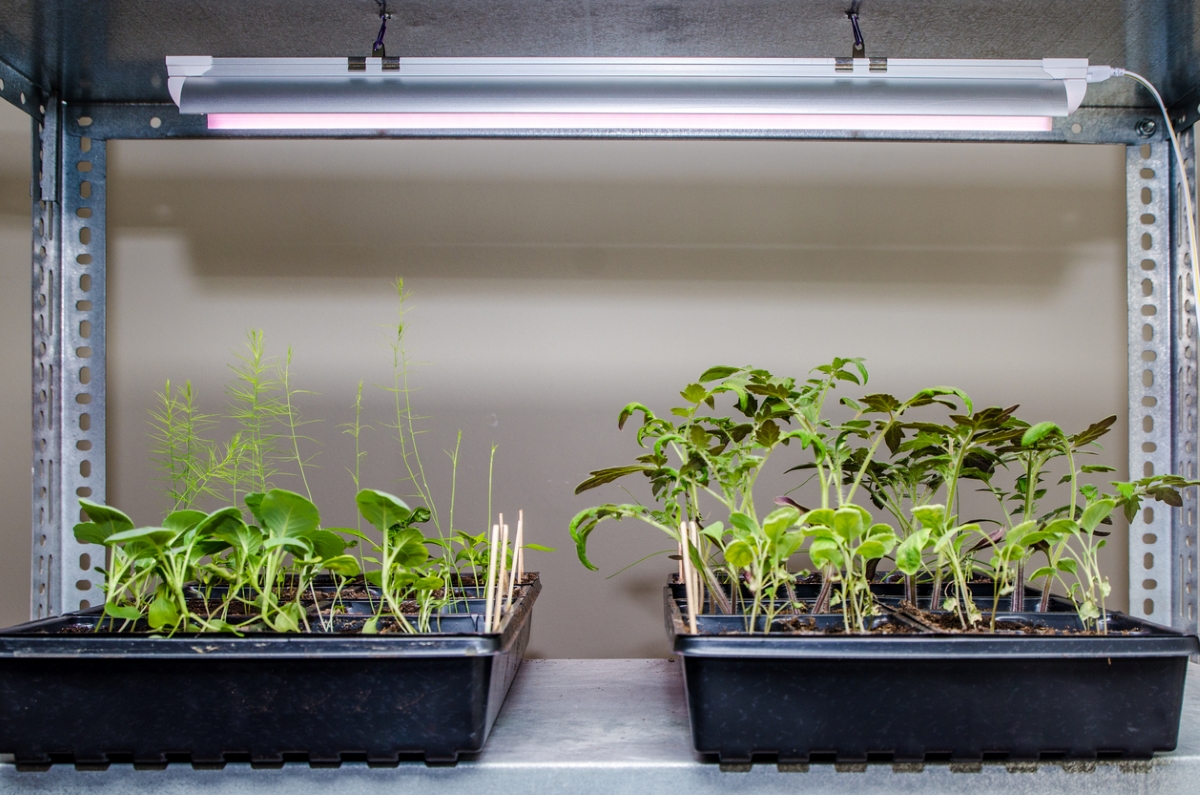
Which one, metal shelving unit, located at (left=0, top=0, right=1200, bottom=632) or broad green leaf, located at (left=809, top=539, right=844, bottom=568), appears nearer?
broad green leaf, located at (left=809, top=539, right=844, bottom=568)

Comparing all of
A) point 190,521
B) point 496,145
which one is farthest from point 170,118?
point 190,521

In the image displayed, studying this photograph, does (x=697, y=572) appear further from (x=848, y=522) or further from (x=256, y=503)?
(x=256, y=503)

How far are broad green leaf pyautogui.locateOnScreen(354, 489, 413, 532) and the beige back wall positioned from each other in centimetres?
43

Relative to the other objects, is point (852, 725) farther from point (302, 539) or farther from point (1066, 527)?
point (302, 539)

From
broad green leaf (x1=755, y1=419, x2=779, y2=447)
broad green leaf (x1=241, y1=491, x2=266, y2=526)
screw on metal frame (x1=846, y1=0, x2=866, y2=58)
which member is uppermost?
screw on metal frame (x1=846, y1=0, x2=866, y2=58)

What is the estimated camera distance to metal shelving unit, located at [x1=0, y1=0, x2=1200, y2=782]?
0.81 meters

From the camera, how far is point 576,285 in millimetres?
1152

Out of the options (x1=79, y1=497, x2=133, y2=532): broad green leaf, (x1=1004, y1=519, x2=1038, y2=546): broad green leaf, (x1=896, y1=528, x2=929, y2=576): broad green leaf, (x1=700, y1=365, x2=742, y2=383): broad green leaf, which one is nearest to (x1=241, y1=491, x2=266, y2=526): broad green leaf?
(x1=79, y1=497, x2=133, y2=532): broad green leaf

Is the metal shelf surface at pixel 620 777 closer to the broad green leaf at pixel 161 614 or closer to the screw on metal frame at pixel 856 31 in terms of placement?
the broad green leaf at pixel 161 614

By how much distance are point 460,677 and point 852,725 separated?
0.36 meters

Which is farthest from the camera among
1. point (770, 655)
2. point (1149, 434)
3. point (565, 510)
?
point (565, 510)

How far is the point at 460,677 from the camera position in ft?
2.03

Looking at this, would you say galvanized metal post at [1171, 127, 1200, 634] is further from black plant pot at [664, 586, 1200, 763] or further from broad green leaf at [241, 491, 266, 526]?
broad green leaf at [241, 491, 266, 526]

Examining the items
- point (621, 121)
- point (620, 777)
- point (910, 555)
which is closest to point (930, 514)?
point (910, 555)
